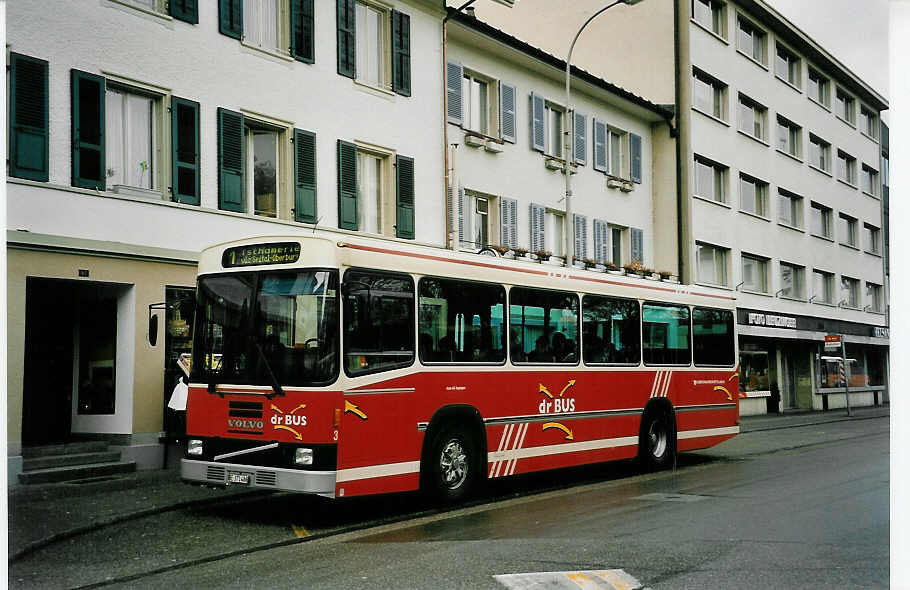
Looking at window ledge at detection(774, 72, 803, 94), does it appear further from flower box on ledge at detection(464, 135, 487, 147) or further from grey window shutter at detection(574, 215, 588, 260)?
flower box on ledge at detection(464, 135, 487, 147)

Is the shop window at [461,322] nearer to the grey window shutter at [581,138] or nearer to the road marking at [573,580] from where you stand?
the road marking at [573,580]

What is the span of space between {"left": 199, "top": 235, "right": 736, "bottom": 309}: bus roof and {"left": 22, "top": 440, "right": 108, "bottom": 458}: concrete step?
4630 millimetres

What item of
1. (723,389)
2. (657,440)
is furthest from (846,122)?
(657,440)

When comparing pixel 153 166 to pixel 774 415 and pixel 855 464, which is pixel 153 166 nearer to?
pixel 855 464

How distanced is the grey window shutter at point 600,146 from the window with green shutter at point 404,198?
9.51 metres

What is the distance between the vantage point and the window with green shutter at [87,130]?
14.3 m

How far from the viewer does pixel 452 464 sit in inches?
464

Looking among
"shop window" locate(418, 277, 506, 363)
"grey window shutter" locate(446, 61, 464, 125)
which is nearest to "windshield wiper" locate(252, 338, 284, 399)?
"shop window" locate(418, 277, 506, 363)

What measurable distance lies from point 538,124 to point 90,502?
17247 mm

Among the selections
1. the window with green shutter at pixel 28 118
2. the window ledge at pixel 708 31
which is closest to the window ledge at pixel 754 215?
the window ledge at pixel 708 31

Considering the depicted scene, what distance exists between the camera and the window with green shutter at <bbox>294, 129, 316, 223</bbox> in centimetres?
1795

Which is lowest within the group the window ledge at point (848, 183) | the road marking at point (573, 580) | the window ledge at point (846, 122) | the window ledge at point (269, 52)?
the road marking at point (573, 580)

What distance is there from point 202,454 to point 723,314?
1080 cm

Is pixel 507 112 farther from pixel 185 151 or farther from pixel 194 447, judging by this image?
pixel 194 447
